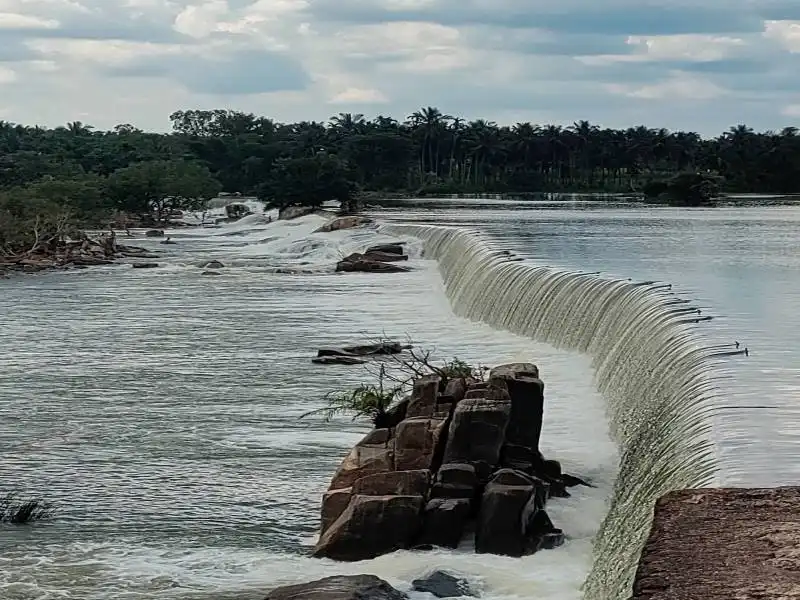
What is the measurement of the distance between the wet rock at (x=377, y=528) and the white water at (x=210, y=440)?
0.18 meters

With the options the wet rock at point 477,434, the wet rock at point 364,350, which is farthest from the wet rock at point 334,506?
the wet rock at point 364,350

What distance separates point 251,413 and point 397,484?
641cm

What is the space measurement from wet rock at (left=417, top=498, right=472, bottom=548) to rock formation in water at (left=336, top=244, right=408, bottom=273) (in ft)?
85.8

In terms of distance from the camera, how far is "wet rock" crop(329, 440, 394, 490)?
11344 millimetres

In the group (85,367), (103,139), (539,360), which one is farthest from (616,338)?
(103,139)

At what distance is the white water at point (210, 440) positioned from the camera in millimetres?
10070

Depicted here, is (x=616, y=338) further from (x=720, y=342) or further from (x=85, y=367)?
(x=85, y=367)

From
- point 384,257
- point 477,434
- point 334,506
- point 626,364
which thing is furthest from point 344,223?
point 477,434

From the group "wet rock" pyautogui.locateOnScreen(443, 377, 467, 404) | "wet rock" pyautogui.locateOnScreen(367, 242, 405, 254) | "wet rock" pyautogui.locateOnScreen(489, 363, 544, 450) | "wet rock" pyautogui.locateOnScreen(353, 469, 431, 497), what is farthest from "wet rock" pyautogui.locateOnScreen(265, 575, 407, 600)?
"wet rock" pyautogui.locateOnScreen(367, 242, 405, 254)

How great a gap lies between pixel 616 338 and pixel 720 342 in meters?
3.24

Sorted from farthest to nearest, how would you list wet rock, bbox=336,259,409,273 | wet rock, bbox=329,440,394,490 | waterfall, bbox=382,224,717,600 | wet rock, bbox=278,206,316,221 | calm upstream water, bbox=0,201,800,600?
wet rock, bbox=278,206,316,221 → wet rock, bbox=336,259,409,273 → wet rock, bbox=329,440,394,490 → calm upstream water, bbox=0,201,800,600 → waterfall, bbox=382,224,717,600

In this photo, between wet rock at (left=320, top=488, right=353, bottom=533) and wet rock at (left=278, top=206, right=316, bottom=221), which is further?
wet rock at (left=278, top=206, right=316, bottom=221)

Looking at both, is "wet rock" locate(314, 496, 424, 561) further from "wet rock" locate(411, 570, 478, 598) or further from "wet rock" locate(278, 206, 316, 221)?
"wet rock" locate(278, 206, 316, 221)

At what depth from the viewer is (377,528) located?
10055 mm
